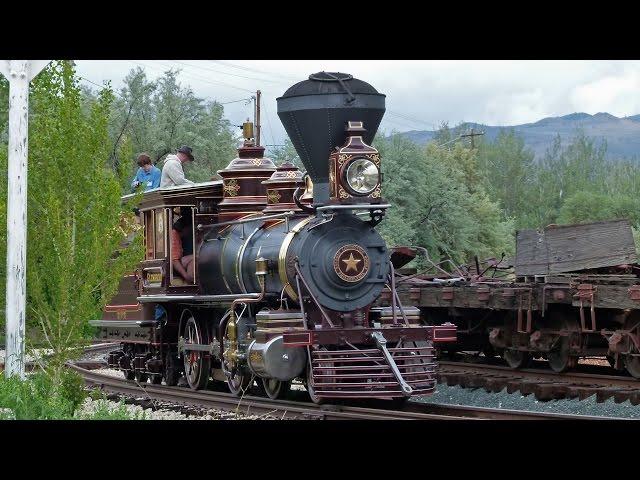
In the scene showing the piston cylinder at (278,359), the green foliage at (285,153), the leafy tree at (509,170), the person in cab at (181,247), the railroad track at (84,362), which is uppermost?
the leafy tree at (509,170)

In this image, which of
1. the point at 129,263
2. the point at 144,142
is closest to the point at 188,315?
the point at 129,263

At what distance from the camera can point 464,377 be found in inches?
581

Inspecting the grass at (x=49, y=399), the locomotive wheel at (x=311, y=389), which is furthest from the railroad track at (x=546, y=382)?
the grass at (x=49, y=399)

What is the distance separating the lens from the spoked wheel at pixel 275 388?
42.7 ft

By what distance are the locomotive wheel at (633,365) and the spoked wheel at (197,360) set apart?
5.59 meters

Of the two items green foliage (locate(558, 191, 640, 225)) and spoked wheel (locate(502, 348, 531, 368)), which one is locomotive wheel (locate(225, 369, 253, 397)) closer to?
spoked wheel (locate(502, 348, 531, 368))

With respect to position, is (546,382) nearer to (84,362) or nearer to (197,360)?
(197,360)

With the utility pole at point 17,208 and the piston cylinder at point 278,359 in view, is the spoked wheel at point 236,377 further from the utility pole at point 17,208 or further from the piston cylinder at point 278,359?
the utility pole at point 17,208

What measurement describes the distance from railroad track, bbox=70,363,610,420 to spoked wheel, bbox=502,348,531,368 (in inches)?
181

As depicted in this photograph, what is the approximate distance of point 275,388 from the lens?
1310cm

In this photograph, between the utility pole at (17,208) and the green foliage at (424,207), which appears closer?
the utility pole at (17,208)

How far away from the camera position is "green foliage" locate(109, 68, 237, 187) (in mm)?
41906

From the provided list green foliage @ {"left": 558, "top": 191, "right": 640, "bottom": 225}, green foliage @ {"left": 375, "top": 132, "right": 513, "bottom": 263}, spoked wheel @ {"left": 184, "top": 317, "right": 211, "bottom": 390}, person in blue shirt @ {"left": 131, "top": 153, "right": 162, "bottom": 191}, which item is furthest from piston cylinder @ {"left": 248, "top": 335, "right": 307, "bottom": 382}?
green foliage @ {"left": 558, "top": 191, "right": 640, "bottom": 225}
